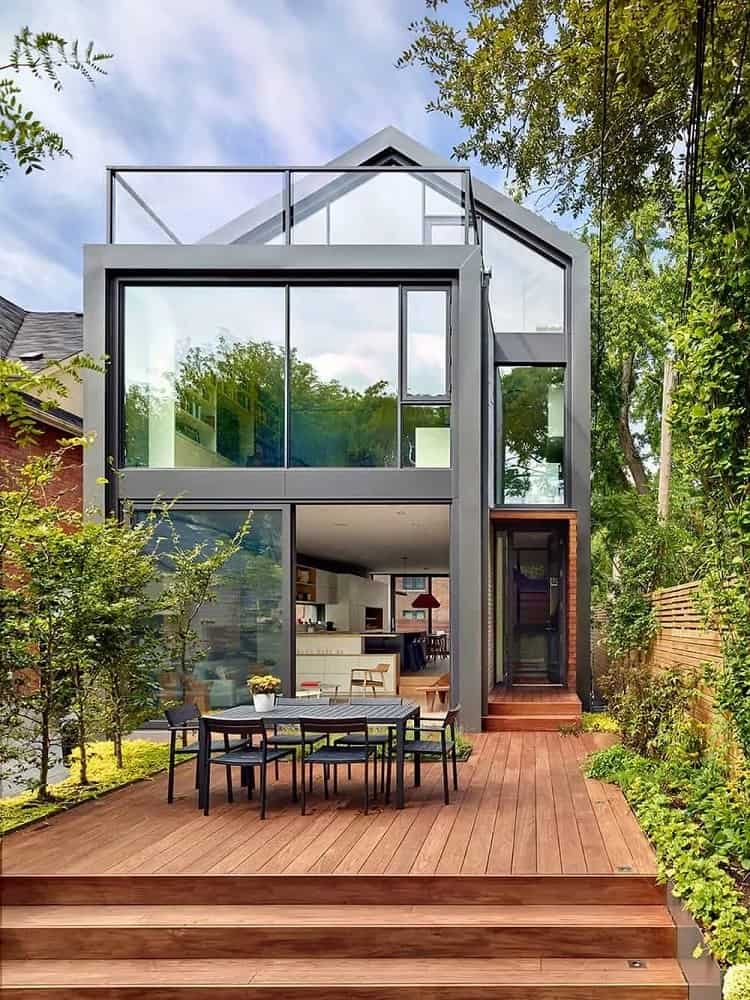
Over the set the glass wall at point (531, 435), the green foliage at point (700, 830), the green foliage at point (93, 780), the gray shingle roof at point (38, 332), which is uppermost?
the gray shingle roof at point (38, 332)

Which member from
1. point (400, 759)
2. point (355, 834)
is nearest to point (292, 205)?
point (400, 759)

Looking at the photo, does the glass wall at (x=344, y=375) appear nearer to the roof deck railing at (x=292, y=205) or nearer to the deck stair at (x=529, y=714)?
the roof deck railing at (x=292, y=205)

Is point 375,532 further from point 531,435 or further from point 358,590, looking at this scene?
point 358,590

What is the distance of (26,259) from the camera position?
21.3 m

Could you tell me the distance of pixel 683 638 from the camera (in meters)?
8.88

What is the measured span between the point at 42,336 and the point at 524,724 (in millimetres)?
10596

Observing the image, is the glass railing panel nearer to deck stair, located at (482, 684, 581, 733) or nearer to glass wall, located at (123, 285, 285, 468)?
glass wall, located at (123, 285, 285, 468)

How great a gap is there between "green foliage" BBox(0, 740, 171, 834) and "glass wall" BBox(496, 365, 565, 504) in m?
6.17

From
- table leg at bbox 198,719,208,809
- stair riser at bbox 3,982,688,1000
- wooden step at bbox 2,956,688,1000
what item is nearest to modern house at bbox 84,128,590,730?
table leg at bbox 198,719,208,809

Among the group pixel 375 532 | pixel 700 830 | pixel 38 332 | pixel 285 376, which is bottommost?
pixel 700 830

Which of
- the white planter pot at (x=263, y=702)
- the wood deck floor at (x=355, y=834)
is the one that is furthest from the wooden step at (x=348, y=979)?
the white planter pot at (x=263, y=702)

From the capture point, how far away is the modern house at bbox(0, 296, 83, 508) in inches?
527

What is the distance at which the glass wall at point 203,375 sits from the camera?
11.0 m

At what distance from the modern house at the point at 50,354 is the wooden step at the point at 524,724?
6694 mm
